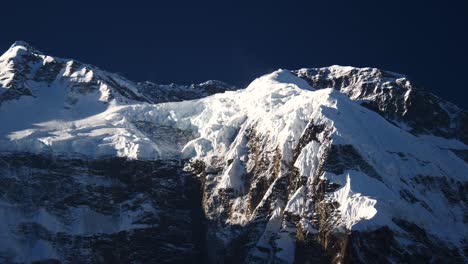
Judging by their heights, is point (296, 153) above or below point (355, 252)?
above

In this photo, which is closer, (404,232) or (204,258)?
(404,232)

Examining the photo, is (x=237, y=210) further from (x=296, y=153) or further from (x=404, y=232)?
(x=404, y=232)

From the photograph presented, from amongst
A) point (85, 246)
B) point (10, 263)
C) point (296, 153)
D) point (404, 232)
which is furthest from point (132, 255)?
point (404, 232)

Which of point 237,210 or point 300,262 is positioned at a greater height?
point 237,210

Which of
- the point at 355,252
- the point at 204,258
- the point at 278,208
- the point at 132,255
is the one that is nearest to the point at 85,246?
the point at 132,255

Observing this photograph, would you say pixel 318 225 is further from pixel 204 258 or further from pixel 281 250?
pixel 204 258

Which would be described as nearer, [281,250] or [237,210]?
[281,250]

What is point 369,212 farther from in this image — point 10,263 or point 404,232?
point 10,263
